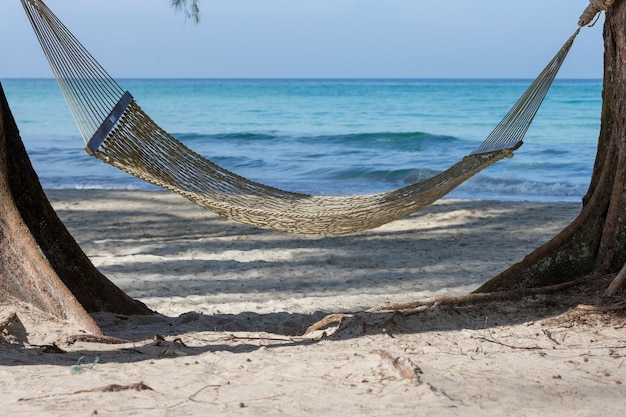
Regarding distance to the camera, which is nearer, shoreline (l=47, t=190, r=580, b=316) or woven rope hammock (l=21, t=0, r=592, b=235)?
woven rope hammock (l=21, t=0, r=592, b=235)

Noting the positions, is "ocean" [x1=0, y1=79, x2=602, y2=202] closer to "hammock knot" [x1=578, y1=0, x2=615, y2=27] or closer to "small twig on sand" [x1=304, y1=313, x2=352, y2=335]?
"hammock knot" [x1=578, y1=0, x2=615, y2=27]

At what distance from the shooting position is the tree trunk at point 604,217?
2490 mm

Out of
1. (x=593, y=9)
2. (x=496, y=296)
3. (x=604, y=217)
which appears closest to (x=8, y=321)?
(x=496, y=296)

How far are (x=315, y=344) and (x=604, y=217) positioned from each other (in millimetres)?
1087

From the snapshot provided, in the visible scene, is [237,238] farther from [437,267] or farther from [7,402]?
[7,402]

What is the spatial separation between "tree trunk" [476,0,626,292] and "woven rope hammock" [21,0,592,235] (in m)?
0.22

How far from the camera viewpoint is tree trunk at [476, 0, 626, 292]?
249 cm

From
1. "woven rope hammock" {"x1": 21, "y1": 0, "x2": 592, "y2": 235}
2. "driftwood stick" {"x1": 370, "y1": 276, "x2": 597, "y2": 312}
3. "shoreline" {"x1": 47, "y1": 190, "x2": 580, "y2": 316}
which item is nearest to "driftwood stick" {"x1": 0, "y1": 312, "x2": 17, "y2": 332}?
"woven rope hammock" {"x1": 21, "y1": 0, "x2": 592, "y2": 235}

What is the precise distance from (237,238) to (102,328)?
7.12 feet

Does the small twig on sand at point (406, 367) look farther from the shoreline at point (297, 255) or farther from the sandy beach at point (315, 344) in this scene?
the shoreline at point (297, 255)

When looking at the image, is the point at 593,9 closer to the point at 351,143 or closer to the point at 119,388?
the point at 119,388

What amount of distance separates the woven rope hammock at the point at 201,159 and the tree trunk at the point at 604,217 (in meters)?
0.22

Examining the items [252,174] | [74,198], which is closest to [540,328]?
[74,198]

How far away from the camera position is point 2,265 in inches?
92.5
